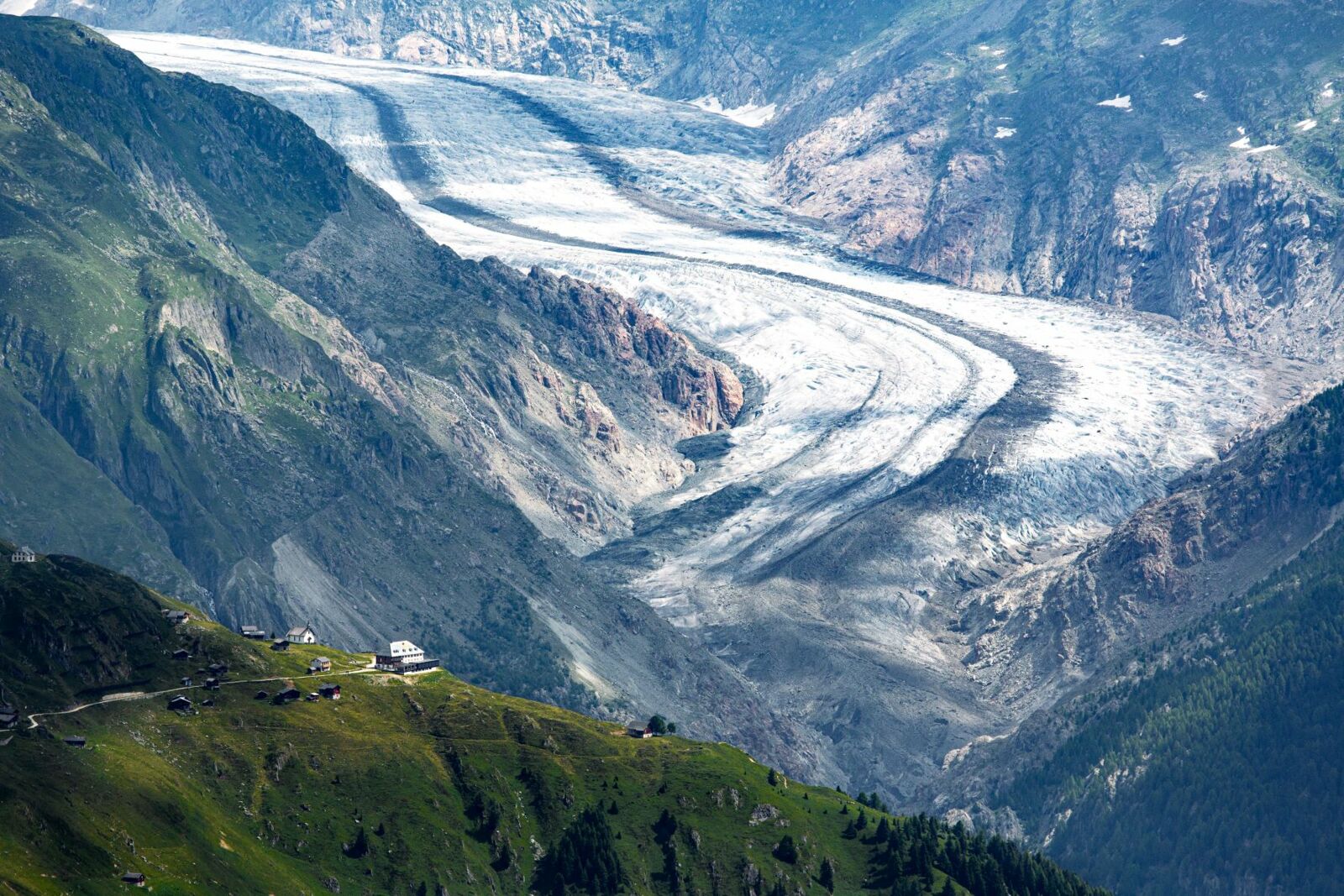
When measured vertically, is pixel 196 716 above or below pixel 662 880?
above

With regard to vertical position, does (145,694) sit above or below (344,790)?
above

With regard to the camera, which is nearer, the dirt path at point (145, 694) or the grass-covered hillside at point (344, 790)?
the grass-covered hillside at point (344, 790)

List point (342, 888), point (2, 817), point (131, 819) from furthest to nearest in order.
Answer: point (342, 888), point (131, 819), point (2, 817)

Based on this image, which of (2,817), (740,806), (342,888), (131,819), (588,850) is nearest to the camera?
(2,817)

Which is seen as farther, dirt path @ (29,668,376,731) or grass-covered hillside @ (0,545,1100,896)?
dirt path @ (29,668,376,731)

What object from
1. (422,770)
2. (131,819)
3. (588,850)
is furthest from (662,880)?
(131,819)

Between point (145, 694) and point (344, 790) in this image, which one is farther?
point (344, 790)

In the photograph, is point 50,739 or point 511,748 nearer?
point 50,739

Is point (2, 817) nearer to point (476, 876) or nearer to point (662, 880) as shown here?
point (476, 876)
